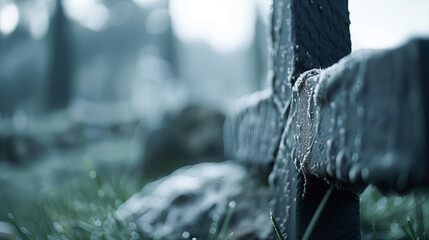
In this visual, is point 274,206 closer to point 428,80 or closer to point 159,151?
point 428,80

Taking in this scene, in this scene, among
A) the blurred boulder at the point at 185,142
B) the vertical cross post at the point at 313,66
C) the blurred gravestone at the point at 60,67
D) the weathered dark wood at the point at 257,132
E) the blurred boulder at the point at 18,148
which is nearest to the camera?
the vertical cross post at the point at 313,66

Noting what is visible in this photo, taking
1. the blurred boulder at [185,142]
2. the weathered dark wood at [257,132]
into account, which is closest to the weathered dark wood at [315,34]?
the weathered dark wood at [257,132]

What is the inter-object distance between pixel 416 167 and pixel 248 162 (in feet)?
3.41

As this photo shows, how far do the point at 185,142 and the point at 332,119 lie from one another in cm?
361

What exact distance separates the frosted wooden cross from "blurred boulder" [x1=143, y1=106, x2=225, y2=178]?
2646mm

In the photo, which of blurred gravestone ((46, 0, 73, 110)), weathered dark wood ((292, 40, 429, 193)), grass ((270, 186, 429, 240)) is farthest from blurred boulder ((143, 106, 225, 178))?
blurred gravestone ((46, 0, 73, 110))

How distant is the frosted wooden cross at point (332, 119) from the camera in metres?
0.45

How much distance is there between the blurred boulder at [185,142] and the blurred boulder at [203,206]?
2461 millimetres

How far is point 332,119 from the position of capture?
0.64 m

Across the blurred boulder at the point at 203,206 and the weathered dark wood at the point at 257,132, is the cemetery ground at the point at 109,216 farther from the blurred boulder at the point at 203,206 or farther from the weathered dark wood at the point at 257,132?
the weathered dark wood at the point at 257,132

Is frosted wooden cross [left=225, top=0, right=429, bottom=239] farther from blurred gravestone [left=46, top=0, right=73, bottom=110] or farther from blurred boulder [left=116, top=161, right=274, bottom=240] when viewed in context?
blurred gravestone [left=46, top=0, right=73, bottom=110]

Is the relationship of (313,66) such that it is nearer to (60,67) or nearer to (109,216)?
(109,216)

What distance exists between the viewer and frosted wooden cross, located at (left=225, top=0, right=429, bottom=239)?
449mm

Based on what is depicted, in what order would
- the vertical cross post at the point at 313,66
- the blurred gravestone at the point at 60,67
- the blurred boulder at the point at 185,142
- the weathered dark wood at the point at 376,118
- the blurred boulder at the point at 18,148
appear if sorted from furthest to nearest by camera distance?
the blurred gravestone at the point at 60,67
the blurred boulder at the point at 18,148
the blurred boulder at the point at 185,142
the vertical cross post at the point at 313,66
the weathered dark wood at the point at 376,118
